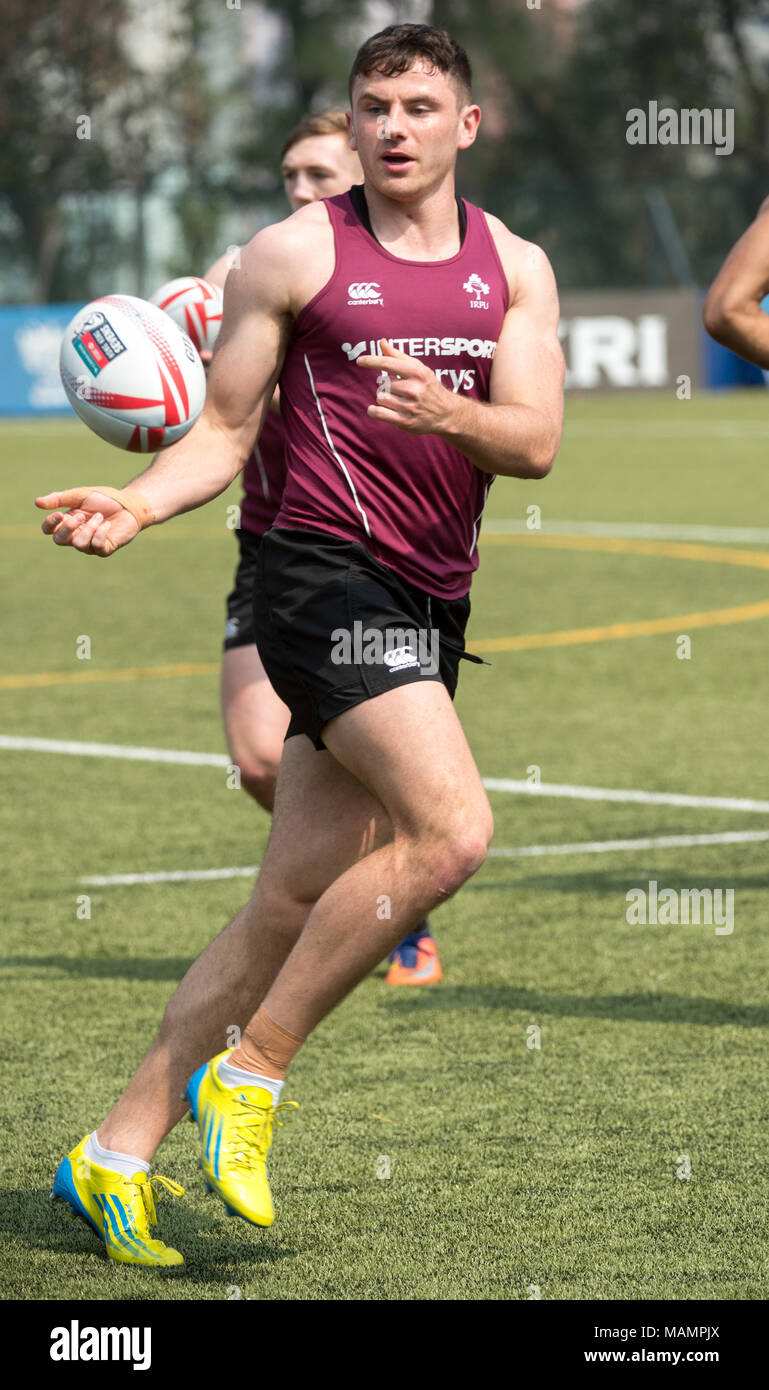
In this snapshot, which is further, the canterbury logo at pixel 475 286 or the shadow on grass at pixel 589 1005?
the shadow on grass at pixel 589 1005

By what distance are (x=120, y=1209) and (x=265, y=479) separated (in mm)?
2858

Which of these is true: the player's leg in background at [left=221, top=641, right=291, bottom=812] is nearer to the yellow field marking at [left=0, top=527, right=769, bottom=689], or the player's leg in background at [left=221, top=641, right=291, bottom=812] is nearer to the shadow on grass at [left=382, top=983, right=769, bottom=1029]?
the shadow on grass at [left=382, top=983, right=769, bottom=1029]

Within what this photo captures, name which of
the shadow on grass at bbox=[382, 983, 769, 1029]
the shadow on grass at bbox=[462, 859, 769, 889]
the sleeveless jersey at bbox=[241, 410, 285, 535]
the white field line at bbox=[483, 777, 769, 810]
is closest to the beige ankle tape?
the shadow on grass at bbox=[382, 983, 769, 1029]

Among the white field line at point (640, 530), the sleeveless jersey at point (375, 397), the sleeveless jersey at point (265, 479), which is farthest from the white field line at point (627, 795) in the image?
the white field line at point (640, 530)

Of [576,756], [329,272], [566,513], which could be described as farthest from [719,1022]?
[566,513]

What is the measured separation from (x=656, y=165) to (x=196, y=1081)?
55281mm

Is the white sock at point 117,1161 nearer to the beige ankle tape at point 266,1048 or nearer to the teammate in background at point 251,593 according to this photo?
the beige ankle tape at point 266,1048

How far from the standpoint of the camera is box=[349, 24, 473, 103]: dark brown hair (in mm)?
4594

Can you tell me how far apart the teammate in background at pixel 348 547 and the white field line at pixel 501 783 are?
4572 millimetres

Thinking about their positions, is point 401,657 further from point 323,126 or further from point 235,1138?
point 323,126

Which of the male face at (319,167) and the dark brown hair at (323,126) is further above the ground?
the dark brown hair at (323,126)

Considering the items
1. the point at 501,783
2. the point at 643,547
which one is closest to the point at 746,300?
the point at 501,783

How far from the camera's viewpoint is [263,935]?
460 cm

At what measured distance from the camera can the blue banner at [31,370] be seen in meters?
34.9
